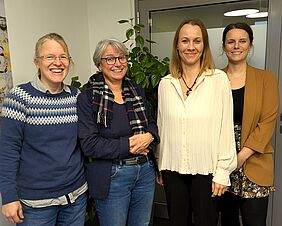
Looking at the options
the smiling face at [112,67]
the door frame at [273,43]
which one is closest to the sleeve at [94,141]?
the smiling face at [112,67]

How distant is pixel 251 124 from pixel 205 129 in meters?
0.32

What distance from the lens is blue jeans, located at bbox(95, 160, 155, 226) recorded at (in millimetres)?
1452

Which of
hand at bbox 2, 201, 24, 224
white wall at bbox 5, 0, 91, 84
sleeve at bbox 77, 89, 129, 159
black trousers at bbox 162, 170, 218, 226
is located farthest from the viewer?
white wall at bbox 5, 0, 91, 84

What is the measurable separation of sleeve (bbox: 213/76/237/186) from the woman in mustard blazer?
153 mm

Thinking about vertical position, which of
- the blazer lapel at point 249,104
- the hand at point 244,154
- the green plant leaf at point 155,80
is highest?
the green plant leaf at point 155,80

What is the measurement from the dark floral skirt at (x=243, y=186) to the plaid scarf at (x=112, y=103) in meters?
0.54

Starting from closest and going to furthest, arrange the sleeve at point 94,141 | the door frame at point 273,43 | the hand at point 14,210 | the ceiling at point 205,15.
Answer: the hand at point 14,210
the sleeve at point 94,141
the door frame at point 273,43
the ceiling at point 205,15

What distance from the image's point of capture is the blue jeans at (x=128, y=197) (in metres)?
1.45

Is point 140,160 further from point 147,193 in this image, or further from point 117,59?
point 117,59

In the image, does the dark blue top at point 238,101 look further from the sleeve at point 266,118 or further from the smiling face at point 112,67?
the smiling face at point 112,67

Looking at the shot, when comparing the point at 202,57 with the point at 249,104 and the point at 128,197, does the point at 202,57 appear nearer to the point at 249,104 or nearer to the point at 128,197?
the point at 249,104

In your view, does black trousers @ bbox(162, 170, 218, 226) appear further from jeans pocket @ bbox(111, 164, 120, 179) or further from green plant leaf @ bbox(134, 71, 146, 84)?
green plant leaf @ bbox(134, 71, 146, 84)

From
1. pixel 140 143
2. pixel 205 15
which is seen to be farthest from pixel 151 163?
pixel 205 15

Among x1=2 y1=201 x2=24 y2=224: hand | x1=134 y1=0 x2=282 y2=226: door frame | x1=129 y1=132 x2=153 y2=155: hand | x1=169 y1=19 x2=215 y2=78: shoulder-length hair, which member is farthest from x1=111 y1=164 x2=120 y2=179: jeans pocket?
x1=134 y1=0 x2=282 y2=226: door frame
